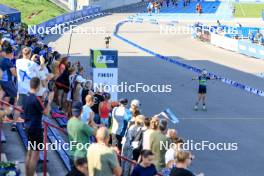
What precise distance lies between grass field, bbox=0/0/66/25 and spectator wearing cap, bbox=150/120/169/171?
47.9m

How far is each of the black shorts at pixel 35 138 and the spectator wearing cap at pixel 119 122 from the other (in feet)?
9.50

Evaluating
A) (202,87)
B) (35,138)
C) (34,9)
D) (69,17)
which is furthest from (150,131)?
(34,9)

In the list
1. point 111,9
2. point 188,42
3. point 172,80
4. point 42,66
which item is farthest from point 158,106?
point 111,9

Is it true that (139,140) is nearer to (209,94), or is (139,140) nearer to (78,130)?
(78,130)

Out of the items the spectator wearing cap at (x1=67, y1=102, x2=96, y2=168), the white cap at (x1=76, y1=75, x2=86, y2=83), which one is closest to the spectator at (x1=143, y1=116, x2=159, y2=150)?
the spectator wearing cap at (x1=67, y1=102, x2=96, y2=168)

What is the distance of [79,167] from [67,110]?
307 inches

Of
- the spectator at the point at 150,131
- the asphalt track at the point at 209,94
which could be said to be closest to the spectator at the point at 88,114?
the spectator at the point at 150,131

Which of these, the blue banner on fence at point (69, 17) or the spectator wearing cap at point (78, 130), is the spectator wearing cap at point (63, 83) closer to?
the spectator wearing cap at point (78, 130)

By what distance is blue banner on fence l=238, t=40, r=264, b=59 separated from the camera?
38.3 metres

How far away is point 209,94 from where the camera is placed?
2503cm

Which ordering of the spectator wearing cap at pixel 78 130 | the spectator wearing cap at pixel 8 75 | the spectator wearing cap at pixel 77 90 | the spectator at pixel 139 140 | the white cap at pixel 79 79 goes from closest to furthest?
the spectator wearing cap at pixel 78 130 → the spectator at pixel 139 140 → the spectator wearing cap at pixel 8 75 → the spectator wearing cap at pixel 77 90 → the white cap at pixel 79 79

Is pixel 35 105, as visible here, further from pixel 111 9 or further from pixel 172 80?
pixel 111 9

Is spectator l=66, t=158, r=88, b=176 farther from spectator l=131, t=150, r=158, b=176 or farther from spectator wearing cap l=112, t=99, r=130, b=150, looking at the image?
spectator wearing cap l=112, t=99, r=130, b=150

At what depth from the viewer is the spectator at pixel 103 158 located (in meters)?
7.76
